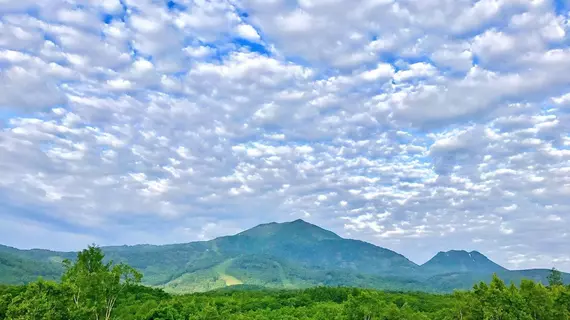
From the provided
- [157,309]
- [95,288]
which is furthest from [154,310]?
[95,288]

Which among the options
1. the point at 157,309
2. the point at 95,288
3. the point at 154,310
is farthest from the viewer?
the point at 157,309

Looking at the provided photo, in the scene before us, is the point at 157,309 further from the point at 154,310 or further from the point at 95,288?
the point at 95,288

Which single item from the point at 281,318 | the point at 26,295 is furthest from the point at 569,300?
the point at 26,295

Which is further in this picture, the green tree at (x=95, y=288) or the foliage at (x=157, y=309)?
the green tree at (x=95, y=288)

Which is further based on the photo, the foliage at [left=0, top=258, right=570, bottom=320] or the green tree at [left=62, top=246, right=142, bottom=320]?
the green tree at [left=62, top=246, right=142, bottom=320]

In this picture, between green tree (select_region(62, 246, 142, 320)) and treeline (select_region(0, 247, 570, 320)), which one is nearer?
treeline (select_region(0, 247, 570, 320))

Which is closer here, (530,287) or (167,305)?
(530,287)

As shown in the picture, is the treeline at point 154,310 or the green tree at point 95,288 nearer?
the treeline at point 154,310

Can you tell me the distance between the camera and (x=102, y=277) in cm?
6556

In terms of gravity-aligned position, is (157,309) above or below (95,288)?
below

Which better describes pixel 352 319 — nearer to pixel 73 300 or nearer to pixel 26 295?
pixel 73 300

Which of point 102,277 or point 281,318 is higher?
point 102,277

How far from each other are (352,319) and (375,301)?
170 inches

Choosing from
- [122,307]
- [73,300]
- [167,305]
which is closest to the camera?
[73,300]
